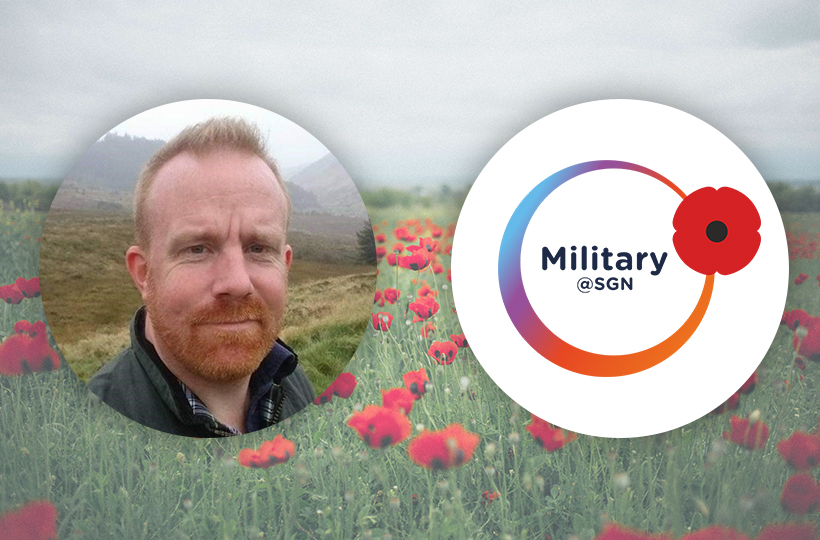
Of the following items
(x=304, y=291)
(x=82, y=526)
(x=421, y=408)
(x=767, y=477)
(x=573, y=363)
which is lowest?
(x=82, y=526)

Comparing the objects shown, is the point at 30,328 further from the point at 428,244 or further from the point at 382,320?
the point at 428,244

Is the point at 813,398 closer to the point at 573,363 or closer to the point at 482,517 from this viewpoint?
the point at 573,363

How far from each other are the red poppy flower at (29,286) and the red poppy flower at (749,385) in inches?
86.7

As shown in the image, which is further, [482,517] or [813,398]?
[813,398]

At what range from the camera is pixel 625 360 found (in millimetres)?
2150

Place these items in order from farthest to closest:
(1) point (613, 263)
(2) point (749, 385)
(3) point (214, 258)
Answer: (2) point (749, 385) < (1) point (613, 263) < (3) point (214, 258)

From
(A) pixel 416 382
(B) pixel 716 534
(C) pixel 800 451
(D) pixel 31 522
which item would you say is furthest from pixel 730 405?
(D) pixel 31 522

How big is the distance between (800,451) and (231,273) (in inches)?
72.5

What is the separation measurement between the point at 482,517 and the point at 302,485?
1.83ft

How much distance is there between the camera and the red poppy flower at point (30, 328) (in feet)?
7.38

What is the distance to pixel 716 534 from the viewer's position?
2193mm

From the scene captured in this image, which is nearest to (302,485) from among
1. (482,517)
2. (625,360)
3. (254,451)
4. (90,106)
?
(254,451)

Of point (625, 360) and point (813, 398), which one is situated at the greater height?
point (625, 360)

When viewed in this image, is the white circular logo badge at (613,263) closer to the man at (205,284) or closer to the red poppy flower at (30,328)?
the man at (205,284)
